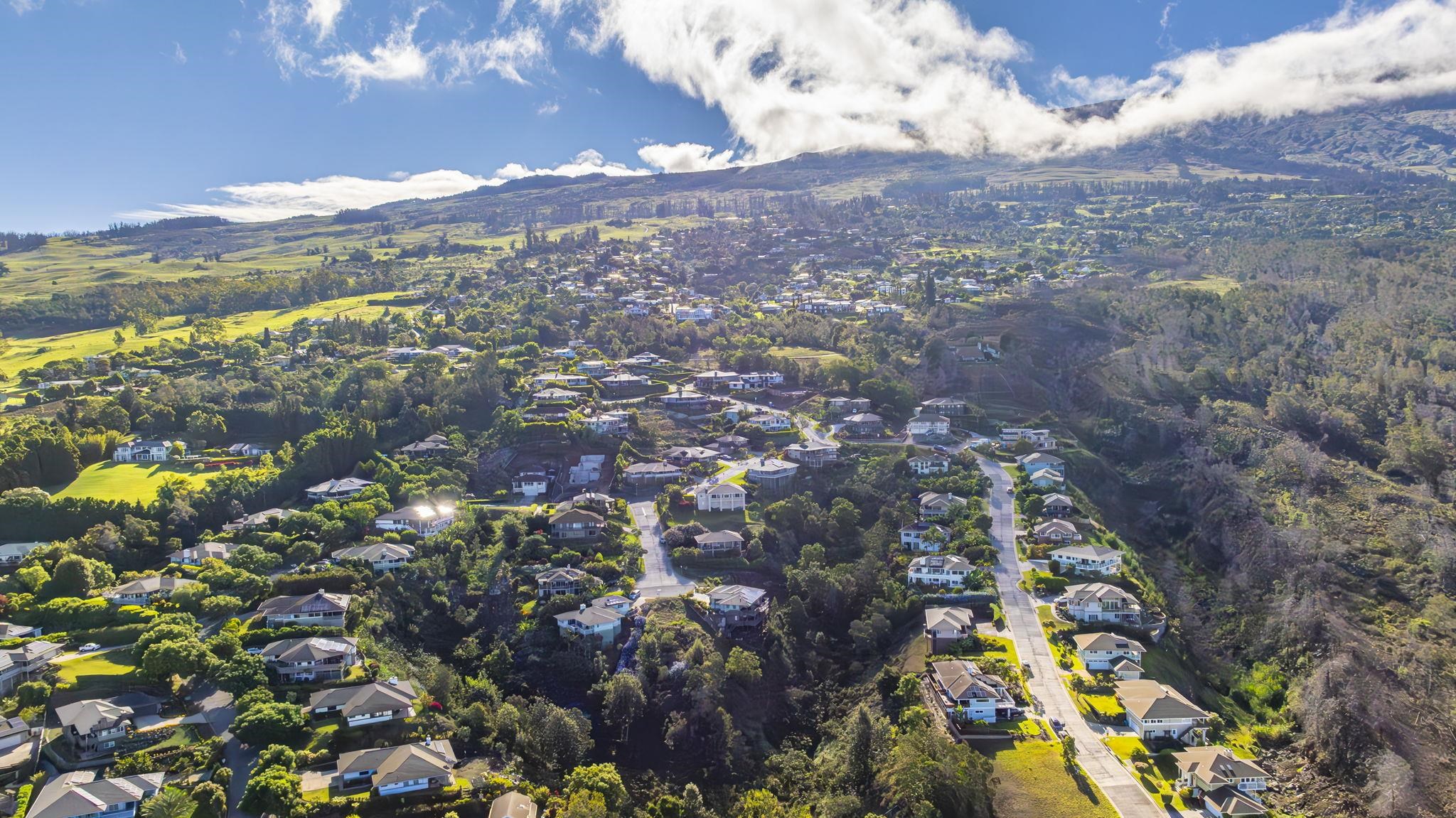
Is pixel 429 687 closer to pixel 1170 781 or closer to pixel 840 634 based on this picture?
pixel 840 634

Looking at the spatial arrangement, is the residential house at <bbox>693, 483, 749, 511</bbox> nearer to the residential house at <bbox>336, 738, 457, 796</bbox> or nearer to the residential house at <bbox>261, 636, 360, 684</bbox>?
the residential house at <bbox>261, 636, 360, 684</bbox>

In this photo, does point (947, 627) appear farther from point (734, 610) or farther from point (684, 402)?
point (684, 402)

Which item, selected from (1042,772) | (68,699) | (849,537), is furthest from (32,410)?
(1042,772)

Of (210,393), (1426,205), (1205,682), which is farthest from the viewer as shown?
(1426,205)

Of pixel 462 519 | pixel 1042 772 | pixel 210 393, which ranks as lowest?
pixel 1042 772

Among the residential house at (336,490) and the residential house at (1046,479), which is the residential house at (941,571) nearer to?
the residential house at (1046,479)

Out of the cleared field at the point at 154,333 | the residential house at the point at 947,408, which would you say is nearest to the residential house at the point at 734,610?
the residential house at the point at 947,408

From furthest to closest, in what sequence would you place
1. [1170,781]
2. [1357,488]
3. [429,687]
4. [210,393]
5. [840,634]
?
[210,393]
[1357,488]
[840,634]
[429,687]
[1170,781]

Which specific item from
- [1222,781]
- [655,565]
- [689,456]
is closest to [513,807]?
[655,565]
